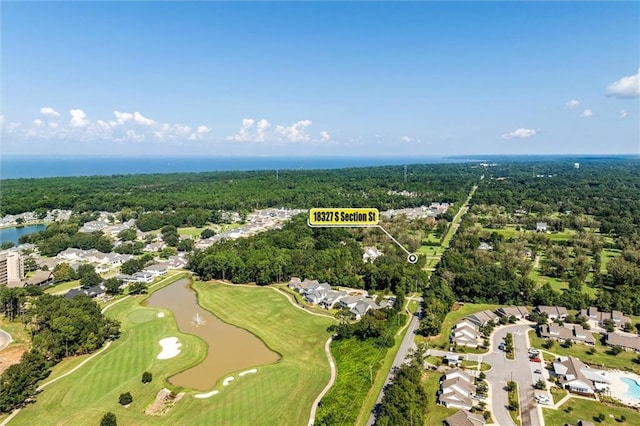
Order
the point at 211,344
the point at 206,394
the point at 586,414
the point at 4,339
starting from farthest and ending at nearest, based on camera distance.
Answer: the point at 211,344
the point at 4,339
the point at 206,394
the point at 586,414

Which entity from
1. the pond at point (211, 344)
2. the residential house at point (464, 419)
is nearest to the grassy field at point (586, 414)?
the residential house at point (464, 419)

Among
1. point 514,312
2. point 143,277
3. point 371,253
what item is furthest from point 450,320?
point 143,277

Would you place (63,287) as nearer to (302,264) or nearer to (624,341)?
(302,264)

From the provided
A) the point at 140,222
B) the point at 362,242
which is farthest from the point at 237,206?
the point at 362,242

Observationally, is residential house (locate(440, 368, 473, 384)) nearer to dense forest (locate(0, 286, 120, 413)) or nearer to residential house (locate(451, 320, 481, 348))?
residential house (locate(451, 320, 481, 348))

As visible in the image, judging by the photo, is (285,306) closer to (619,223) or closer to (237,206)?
(237,206)

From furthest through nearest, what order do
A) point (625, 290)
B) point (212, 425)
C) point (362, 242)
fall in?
point (362, 242) → point (625, 290) → point (212, 425)

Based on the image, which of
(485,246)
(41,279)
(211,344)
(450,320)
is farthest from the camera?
(485,246)
